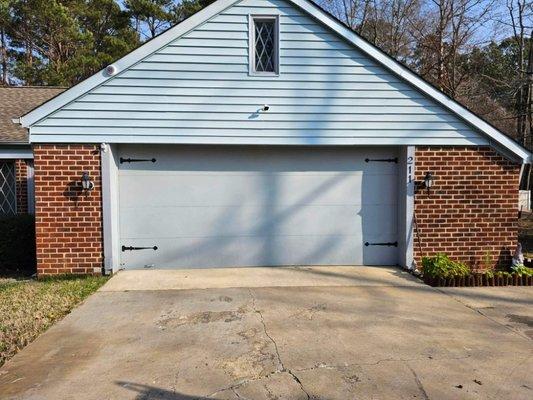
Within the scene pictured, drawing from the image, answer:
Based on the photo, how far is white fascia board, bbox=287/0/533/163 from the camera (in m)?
7.59

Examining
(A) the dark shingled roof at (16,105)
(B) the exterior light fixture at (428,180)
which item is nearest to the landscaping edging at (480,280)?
(B) the exterior light fixture at (428,180)

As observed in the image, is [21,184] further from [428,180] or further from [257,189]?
[428,180]

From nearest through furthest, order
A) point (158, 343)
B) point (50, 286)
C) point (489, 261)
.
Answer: point (158, 343) → point (50, 286) → point (489, 261)

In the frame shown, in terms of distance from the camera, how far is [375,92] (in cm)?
781

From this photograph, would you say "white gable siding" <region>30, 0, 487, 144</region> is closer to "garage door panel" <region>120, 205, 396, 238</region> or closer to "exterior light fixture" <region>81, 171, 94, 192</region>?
"exterior light fixture" <region>81, 171, 94, 192</region>

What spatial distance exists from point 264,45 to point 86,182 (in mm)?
3655

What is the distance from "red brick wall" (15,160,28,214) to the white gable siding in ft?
A: 14.1

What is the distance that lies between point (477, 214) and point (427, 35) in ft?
54.0

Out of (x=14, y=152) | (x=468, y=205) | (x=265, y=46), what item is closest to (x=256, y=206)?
(x=265, y=46)

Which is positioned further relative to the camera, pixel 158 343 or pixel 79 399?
pixel 158 343

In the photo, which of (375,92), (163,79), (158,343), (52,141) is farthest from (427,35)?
(158,343)

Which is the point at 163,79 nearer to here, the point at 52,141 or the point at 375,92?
the point at 52,141

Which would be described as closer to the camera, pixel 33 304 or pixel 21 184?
pixel 33 304

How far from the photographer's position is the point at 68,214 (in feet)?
24.8
